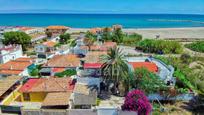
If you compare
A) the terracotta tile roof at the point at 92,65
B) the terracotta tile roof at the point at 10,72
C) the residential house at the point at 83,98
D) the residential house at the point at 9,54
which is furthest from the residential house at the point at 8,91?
the residential house at the point at 9,54

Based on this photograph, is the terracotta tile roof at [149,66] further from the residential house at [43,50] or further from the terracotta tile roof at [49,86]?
the residential house at [43,50]

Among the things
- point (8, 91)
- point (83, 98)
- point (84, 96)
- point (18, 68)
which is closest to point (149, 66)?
point (84, 96)

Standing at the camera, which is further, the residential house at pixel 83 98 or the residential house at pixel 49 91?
the residential house at pixel 83 98

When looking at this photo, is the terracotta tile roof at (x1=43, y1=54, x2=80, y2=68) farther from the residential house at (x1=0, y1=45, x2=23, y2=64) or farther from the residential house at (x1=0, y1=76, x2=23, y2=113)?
the residential house at (x1=0, y1=76, x2=23, y2=113)

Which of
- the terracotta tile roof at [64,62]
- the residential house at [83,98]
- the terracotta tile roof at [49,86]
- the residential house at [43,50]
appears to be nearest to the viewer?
the residential house at [83,98]

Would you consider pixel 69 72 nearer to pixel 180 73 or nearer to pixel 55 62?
pixel 55 62

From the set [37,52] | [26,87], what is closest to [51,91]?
[26,87]
